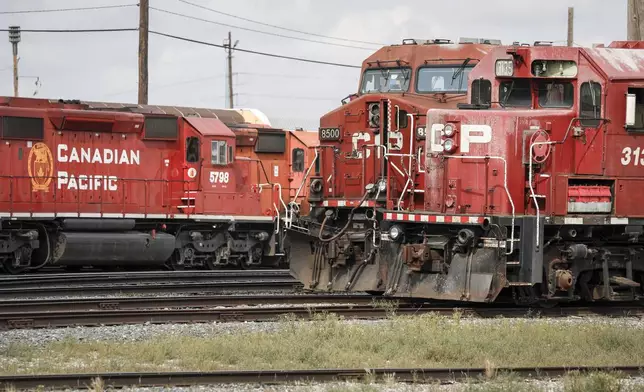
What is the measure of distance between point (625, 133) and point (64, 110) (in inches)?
503

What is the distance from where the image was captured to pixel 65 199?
21484 millimetres

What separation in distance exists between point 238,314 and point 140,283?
239 inches

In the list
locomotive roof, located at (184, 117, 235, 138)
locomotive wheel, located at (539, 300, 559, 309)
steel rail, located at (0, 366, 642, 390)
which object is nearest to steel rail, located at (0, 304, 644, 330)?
locomotive wheel, located at (539, 300, 559, 309)

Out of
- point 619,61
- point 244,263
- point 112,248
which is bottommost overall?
point 244,263

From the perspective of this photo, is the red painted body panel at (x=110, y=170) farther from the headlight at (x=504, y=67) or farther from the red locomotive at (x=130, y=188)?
the headlight at (x=504, y=67)

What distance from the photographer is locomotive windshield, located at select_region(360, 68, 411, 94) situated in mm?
15672

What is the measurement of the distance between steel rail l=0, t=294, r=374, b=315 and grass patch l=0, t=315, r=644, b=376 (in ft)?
10.3

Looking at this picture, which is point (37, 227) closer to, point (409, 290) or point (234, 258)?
point (234, 258)

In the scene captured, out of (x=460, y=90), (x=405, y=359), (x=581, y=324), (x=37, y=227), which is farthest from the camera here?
(x=37, y=227)

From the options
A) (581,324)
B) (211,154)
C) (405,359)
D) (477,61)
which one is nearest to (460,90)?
(477,61)

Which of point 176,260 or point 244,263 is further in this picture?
point 244,263

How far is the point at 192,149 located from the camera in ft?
76.7

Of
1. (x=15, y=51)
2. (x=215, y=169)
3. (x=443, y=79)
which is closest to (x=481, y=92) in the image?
(x=443, y=79)

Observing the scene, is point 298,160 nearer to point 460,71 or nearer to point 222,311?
point 460,71
